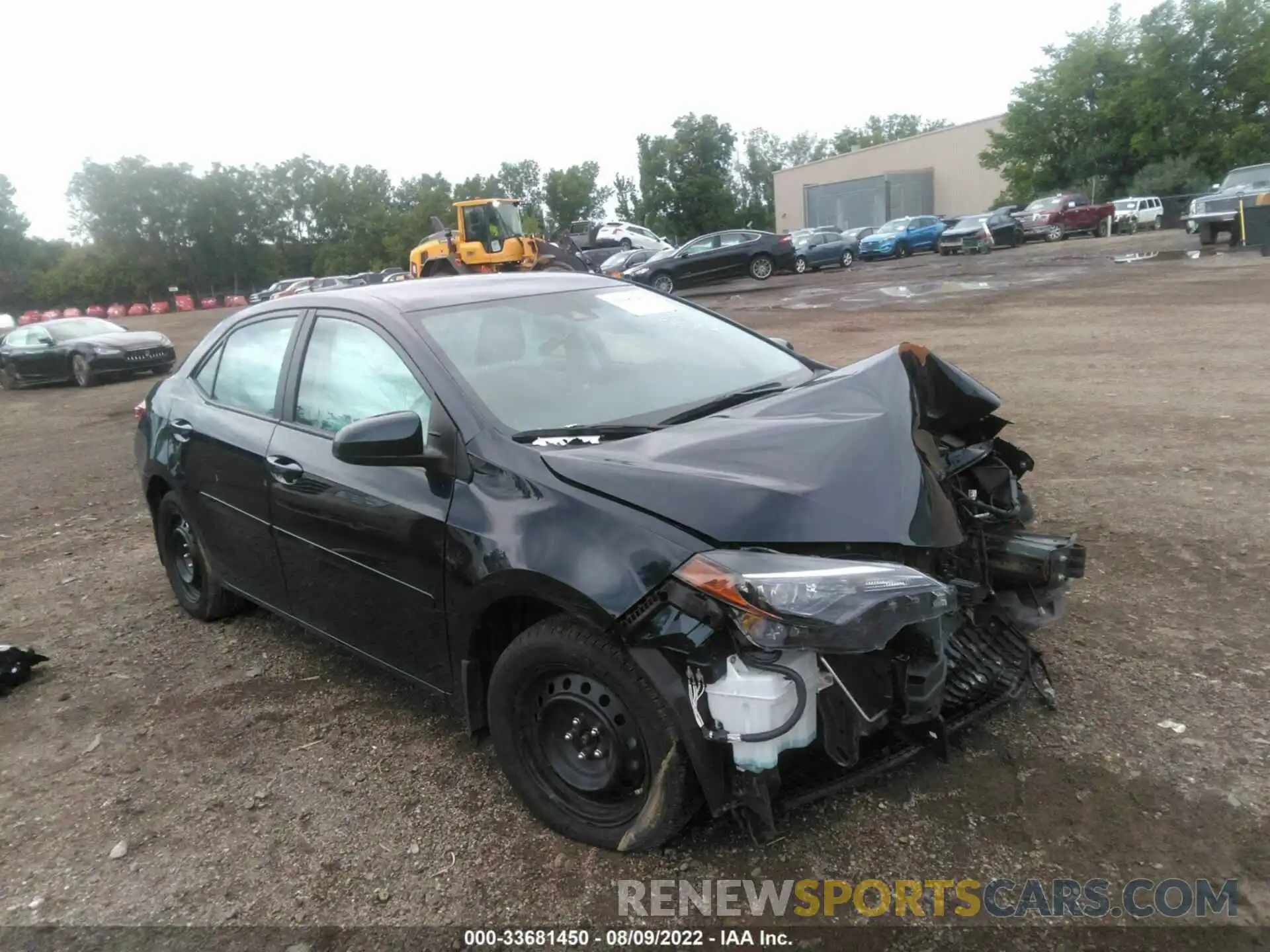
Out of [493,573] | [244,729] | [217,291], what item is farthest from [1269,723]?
[217,291]

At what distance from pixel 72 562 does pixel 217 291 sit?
8236 centimetres

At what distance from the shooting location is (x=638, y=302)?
409cm

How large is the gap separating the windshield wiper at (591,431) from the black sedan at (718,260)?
23.0 m

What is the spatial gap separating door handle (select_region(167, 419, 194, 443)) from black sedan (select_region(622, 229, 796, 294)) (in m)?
21.8

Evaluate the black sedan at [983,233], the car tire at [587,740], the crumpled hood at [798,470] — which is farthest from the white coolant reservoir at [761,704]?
the black sedan at [983,233]

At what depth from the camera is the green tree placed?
84.4 meters

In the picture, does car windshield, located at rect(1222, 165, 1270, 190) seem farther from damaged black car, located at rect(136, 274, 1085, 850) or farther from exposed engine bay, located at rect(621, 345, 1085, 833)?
exposed engine bay, located at rect(621, 345, 1085, 833)

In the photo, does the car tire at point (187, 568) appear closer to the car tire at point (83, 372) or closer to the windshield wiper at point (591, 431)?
the windshield wiper at point (591, 431)

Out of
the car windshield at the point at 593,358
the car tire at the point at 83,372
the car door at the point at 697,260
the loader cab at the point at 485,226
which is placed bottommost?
the car tire at the point at 83,372

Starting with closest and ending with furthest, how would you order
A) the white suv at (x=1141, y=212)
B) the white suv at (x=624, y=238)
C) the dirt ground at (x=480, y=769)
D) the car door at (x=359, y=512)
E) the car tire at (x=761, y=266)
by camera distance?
the dirt ground at (x=480, y=769) → the car door at (x=359, y=512) → the car tire at (x=761, y=266) → the white suv at (x=1141, y=212) → the white suv at (x=624, y=238)

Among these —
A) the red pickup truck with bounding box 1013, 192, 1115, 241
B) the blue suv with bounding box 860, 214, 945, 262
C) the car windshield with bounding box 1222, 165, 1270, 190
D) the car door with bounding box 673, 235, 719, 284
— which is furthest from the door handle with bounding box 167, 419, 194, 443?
the red pickup truck with bounding box 1013, 192, 1115, 241

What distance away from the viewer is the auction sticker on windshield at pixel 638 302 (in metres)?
3.98

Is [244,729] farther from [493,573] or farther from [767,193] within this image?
[767,193]

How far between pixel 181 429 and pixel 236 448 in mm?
678
